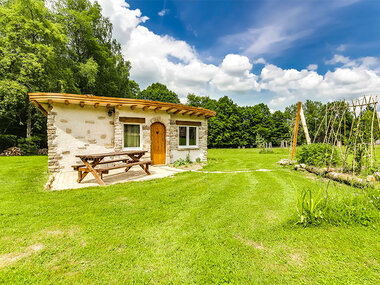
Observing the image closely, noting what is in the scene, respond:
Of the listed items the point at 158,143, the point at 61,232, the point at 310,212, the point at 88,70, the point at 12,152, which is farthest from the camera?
the point at 88,70

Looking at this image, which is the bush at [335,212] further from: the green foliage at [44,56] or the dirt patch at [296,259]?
the green foliage at [44,56]

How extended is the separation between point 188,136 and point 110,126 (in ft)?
12.9

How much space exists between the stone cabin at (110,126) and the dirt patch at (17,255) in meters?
5.28

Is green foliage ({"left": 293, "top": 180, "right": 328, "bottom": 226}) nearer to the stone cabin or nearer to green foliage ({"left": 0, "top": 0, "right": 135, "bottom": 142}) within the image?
the stone cabin

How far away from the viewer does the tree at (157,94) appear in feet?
87.9

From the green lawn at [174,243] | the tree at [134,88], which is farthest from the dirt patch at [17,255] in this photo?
the tree at [134,88]

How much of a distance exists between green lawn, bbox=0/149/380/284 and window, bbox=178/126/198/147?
5553 mm

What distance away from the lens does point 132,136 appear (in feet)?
25.3

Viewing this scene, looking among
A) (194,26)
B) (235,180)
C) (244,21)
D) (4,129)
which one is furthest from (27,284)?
(4,129)

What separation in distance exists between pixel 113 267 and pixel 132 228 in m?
0.75

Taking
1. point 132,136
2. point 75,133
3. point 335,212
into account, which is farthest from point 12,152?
point 335,212

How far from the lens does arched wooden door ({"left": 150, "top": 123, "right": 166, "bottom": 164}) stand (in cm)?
808

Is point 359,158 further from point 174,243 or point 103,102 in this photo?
point 103,102

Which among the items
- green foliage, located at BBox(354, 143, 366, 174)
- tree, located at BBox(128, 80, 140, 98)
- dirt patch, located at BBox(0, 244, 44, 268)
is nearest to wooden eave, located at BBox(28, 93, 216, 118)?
dirt patch, located at BBox(0, 244, 44, 268)
